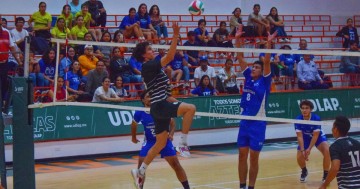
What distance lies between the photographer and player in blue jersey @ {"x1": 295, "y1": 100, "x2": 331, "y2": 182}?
13.5 metres

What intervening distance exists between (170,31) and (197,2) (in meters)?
6.10

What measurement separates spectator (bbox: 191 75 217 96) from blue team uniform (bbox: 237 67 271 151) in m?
7.97

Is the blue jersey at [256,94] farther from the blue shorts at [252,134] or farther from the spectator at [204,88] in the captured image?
the spectator at [204,88]

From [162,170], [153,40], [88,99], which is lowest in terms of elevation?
[162,170]

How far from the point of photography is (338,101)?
73.3 ft

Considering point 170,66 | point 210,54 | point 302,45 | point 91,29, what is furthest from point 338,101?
point 91,29

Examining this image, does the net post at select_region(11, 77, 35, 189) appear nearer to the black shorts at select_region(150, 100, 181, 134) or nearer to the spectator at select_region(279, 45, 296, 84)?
the black shorts at select_region(150, 100, 181, 134)

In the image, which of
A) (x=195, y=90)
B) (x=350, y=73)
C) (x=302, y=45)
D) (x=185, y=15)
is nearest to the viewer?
(x=195, y=90)

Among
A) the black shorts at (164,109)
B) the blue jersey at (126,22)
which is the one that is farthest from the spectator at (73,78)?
the black shorts at (164,109)

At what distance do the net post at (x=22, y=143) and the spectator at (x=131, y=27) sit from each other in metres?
9.64

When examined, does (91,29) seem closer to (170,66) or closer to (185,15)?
(170,66)

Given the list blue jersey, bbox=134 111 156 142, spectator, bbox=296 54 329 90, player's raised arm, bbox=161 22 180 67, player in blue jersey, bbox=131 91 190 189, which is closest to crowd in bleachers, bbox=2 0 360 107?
spectator, bbox=296 54 329 90

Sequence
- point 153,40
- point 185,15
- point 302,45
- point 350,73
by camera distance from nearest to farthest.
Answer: point 153,40, point 302,45, point 350,73, point 185,15

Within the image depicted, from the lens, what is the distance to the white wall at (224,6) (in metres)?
22.9
